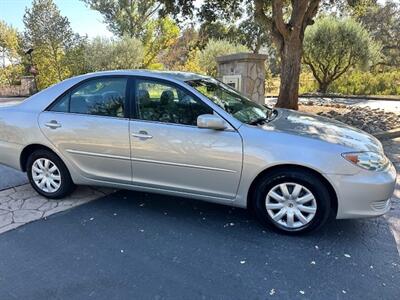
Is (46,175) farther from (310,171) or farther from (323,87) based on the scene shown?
(323,87)

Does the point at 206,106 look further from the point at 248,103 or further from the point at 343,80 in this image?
the point at 343,80

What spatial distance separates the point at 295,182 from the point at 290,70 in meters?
6.85

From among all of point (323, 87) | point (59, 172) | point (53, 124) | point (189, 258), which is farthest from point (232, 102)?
point (323, 87)

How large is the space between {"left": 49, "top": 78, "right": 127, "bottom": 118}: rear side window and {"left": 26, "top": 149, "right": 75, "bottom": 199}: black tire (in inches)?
21.0

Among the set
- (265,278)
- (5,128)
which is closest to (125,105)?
(5,128)

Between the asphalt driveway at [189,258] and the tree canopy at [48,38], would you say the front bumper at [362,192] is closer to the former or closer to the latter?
the asphalt driveway at [189,258]

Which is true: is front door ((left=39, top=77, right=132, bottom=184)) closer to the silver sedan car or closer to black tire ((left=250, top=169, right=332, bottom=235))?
the silver sedan car

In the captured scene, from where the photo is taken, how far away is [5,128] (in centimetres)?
411

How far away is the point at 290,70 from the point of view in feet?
30.7

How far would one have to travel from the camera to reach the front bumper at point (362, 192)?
297 centimetres

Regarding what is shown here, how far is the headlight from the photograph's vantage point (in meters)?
2.99

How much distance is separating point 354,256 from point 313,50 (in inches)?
642

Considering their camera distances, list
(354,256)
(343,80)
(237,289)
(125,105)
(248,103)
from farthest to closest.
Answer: (343,80) → (248,103) → (125,105) → (354,256) → (237,289)

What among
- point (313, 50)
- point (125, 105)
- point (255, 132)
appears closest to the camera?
point (255, 132)
